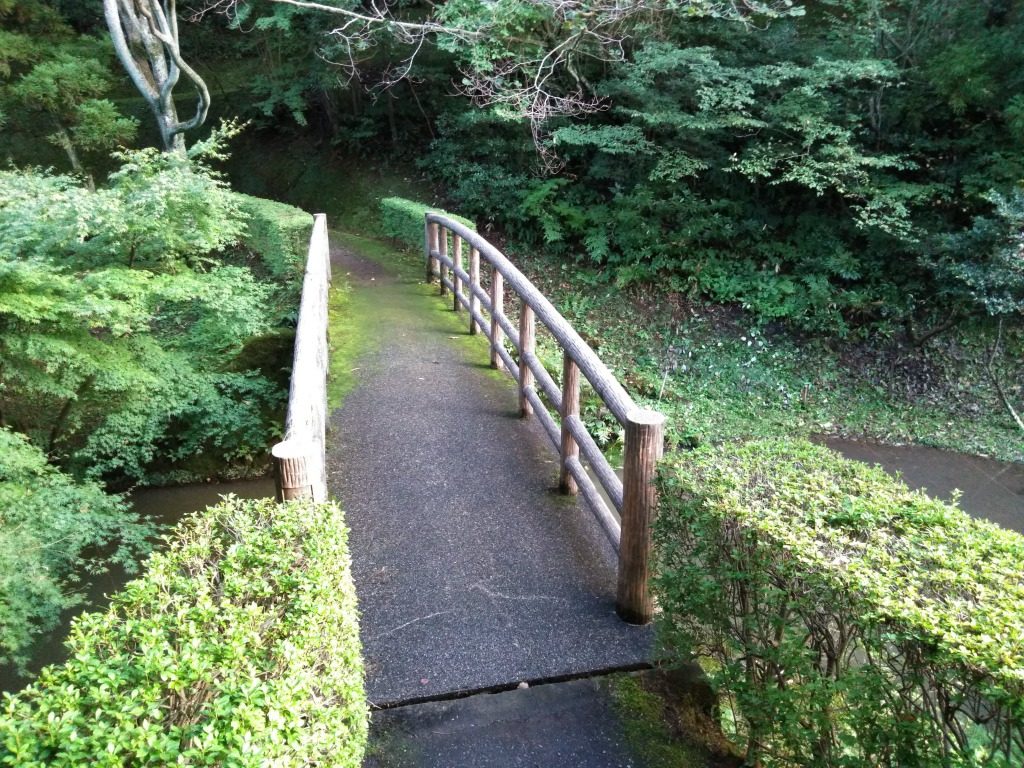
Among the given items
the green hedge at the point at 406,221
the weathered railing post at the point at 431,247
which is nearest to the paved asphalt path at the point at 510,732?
the weathered railing post at the point at 431,247

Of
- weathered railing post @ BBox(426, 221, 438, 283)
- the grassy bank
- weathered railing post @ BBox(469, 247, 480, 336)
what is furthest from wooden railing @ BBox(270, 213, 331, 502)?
the grassy bank

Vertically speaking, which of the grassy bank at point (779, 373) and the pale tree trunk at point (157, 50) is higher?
the pale tree trunk at point (157, 50)

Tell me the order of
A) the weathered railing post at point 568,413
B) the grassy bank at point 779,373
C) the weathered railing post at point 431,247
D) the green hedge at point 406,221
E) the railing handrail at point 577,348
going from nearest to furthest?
1. the railing handrail at point 577,348
2. the weathered railing post at point 568,413
3. the weathered railing post at point 431,247
4. the grassy bank at point 779,373
5. the green hedge at point 406,221

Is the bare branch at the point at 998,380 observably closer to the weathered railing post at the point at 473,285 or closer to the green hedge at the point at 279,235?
the weathered railing post at the point at 473,285

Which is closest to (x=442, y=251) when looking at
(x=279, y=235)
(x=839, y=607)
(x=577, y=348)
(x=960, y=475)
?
(x=279, y=235)

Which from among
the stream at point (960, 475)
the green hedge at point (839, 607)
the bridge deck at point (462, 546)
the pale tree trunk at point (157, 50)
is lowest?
the stream at point (960, 475)

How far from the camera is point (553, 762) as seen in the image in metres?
2.68

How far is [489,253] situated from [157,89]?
10.3m

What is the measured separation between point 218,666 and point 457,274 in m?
6.58

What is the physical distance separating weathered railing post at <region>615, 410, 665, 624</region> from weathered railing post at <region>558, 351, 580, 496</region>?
1054 millimetres

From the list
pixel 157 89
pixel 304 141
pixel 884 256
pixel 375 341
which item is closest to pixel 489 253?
pixel 375 341

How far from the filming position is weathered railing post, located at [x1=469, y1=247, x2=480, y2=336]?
706 centimetres

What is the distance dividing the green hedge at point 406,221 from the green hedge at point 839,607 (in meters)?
9.51

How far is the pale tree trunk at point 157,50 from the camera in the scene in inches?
444
